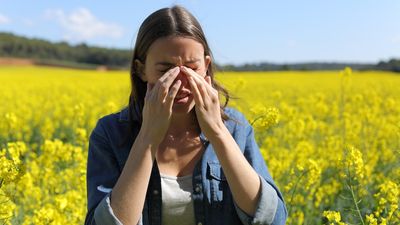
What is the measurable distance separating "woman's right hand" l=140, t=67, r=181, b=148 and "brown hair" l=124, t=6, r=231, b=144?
136 millimetres

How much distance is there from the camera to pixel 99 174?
1691 millimetres

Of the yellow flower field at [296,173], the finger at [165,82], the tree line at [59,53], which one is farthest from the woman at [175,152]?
the tree line at [59,53]

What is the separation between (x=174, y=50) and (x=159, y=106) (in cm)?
18

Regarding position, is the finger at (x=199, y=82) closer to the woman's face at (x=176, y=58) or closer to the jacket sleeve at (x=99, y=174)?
the woman's face at (x=176, y=58)

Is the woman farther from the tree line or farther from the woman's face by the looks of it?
the tree line

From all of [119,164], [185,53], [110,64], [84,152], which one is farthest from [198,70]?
[110,64]

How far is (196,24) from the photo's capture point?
1.69 metres

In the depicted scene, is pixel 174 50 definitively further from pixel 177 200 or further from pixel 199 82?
pixel 177 200

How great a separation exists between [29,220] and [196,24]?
5.50 ft

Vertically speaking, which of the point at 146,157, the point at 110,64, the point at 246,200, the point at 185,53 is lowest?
the point at 110,64

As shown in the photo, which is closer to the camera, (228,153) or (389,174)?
(228,153)

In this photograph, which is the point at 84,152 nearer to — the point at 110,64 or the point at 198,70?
the point at 198,70

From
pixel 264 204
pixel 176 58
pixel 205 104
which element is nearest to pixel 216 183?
pixel 264 204

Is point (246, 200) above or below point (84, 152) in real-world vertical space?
above
